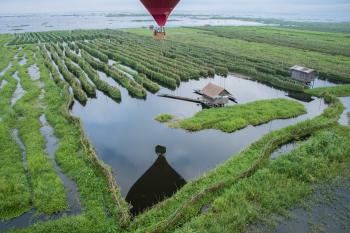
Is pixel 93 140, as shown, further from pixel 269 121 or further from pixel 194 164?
pixel 269 121

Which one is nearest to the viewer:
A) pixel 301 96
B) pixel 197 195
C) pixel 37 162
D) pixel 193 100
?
pixel 197 195

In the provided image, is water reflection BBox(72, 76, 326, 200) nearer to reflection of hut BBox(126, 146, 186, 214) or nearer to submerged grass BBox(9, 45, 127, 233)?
reflection of hut BBox(126, 146, 186, 214)

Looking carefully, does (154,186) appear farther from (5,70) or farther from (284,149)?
(5,70)

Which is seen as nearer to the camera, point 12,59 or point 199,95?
point 199,95

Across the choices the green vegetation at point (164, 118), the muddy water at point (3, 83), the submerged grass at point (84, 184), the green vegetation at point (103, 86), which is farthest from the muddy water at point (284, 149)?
the muddy water at point (3, 83)

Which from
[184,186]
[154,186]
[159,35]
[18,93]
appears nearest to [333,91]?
[159,35]

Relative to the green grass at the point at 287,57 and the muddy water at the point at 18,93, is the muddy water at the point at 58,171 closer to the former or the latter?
the muddy water at the point at 18,93

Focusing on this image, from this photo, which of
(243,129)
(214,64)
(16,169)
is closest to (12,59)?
(214,64)

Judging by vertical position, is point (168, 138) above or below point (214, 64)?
below
